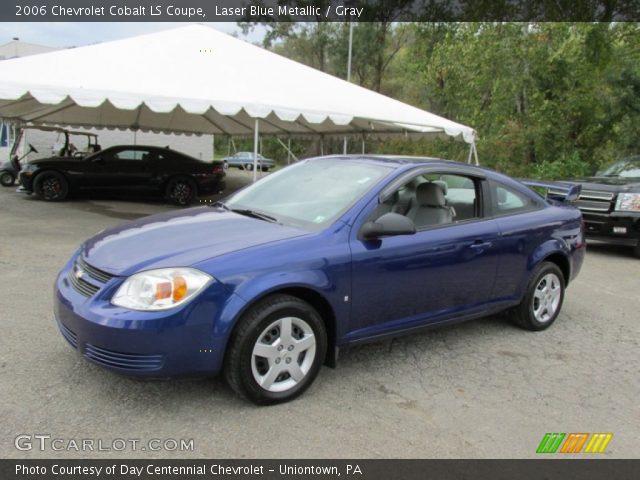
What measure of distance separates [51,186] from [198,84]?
208 inches

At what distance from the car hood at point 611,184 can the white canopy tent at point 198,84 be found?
3.15 m

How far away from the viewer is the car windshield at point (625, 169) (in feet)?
34.8

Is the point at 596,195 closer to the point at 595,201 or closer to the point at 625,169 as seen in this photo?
the point at 595,201

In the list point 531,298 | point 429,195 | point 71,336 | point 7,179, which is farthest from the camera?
point 7,179

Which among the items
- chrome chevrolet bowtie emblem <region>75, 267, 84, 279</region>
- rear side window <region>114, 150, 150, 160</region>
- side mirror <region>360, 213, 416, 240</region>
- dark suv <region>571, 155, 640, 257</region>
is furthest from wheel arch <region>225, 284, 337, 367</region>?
rear side window <region>114, 150, 150, 160</region>

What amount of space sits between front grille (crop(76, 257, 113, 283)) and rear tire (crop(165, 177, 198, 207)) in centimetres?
1110

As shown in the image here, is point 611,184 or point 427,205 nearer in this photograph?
point 427,205

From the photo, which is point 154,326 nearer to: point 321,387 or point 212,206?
point 321,387

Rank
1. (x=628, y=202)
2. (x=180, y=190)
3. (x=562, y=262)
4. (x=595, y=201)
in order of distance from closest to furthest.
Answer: (x=562, y=262) → (x=628, y=202) → (x=595, y=201) → (x=180, y=190)

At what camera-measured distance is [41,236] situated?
8789 millimetres

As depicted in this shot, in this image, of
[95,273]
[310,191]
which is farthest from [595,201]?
[95,273]

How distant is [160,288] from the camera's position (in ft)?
10.2

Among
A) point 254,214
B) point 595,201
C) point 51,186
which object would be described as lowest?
point 51,186
